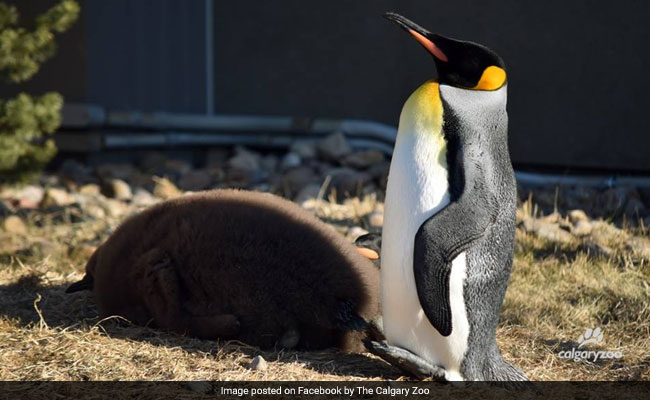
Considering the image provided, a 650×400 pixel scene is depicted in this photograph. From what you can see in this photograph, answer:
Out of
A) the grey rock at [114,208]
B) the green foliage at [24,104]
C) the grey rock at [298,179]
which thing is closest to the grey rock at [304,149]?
the grey rock at [298,179]

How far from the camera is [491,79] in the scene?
2.97 meters

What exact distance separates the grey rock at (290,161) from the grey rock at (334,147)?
0.24m

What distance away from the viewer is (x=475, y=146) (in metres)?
2.97

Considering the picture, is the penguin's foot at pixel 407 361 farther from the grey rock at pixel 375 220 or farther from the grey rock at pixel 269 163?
the grey rock at pixel 269 163

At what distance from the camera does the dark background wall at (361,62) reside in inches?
286

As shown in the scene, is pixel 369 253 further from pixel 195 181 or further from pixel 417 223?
pixel 195 181

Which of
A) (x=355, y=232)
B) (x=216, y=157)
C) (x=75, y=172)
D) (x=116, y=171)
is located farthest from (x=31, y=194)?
(x=355, y=232)

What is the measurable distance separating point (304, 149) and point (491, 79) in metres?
5.94

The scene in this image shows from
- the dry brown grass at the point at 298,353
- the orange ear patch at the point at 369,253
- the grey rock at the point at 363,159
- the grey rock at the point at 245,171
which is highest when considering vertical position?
the orange ear patch at the point at 369,253

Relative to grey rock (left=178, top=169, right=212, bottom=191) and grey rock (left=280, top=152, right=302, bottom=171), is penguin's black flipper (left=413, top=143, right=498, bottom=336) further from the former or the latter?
grey rock (left=280, top=152, right=302, bottom=171)

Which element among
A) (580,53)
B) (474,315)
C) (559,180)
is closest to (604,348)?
(474,315)

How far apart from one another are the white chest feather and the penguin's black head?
0.28 feet

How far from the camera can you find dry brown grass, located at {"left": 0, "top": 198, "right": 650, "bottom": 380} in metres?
3.11

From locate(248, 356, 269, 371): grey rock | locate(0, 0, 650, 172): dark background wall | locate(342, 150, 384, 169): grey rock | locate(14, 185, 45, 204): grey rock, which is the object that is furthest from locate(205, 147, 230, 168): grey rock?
locate(248, 356, 269, 371): grey rock
